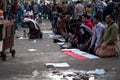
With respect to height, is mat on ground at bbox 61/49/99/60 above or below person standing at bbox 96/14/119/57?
below

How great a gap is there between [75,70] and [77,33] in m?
4.81

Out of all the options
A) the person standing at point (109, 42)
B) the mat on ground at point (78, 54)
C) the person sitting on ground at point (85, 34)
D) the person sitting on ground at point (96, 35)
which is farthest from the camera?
the person sitting on ground at point (85, 34)

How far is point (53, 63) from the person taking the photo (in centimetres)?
1146

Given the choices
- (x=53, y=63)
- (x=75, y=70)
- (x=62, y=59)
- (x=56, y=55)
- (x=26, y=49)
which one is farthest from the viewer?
(x=26, y=49)

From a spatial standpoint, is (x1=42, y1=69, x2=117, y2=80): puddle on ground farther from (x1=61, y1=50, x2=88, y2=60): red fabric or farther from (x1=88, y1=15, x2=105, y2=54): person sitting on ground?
(x1=88, y1=15, x2=105, y2=54): person sitting on ground

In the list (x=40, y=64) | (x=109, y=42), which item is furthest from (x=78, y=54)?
(x=40, y=64)

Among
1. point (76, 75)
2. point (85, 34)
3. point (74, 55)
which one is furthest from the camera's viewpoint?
point (85, 34)

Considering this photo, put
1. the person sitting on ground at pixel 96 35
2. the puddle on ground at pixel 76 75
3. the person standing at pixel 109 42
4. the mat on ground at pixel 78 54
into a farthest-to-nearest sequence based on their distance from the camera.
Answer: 1. the person sitting on ground at pixel 96 35
2. the mat on ground at pixel 78 54
3. the person standing at pixel 109 42
4. the puddle on ground at pixel 76 75

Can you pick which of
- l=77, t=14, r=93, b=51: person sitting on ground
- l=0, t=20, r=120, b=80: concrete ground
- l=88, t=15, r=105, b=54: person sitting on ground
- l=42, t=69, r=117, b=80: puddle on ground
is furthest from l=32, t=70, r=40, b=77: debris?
l=77, t=14, r=93, b=51: person sitting on ground

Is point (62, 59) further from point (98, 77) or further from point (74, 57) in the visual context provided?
point (98, 77)

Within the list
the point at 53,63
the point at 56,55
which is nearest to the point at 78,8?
the point at 56,55

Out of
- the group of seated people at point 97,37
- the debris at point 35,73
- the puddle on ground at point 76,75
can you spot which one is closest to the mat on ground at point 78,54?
the group of seated people at point 97,37

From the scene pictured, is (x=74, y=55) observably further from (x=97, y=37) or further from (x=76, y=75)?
(x=76, y=75)

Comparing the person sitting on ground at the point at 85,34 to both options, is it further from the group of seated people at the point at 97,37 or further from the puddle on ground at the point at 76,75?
the puddle on ground at the point at 76,75
